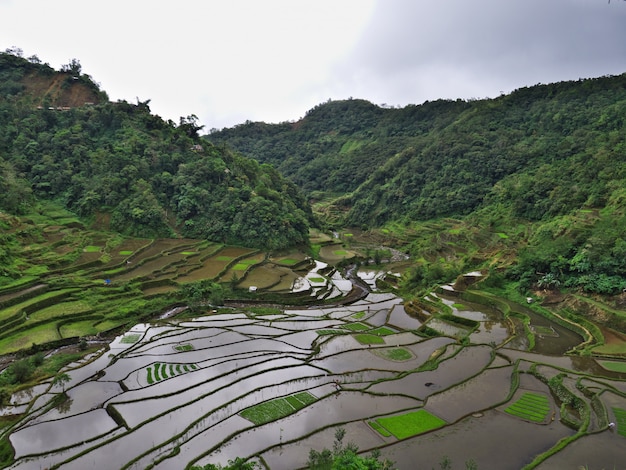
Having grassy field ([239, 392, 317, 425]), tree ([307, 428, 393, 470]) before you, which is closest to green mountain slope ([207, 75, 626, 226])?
grassy field ([239, 392, 317, 425])

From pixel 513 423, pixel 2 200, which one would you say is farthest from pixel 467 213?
pixel 2 200

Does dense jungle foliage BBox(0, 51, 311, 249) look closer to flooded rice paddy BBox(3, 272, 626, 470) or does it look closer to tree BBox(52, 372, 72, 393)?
flooded rice paddy BBox(3, 272, 626, 470)

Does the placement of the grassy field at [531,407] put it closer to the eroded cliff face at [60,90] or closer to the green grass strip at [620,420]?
the green grass strip at [620,420]

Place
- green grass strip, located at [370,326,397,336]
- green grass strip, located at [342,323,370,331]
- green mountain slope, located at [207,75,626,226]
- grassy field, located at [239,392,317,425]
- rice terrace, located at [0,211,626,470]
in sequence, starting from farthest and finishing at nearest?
green mountain slope, located at [207,75,626,226] → green grass strip, located at [342,323,370,331] → green grass strip, located at [370,326,397,336] → grassy field, located at [239,392,317,425] → rice terrace, located at [0,211,626,470]

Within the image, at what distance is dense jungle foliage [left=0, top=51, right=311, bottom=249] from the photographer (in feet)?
133

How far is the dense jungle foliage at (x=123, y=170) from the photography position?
133 ft

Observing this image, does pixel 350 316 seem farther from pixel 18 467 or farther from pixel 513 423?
pixel 18 467

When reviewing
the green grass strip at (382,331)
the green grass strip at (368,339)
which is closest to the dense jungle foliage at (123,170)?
the green grass strip at (382,331)

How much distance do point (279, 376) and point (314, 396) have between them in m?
2.48

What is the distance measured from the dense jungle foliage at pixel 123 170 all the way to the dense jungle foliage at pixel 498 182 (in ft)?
38.9

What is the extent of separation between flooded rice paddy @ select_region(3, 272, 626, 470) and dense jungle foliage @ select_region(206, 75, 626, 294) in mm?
7246

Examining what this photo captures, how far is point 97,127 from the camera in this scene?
4934 centimetres

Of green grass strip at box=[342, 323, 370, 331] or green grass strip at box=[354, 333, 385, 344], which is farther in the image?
green grass strip at box=[342, 323, 370, 331]

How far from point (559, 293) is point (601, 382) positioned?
10992 millimetres
